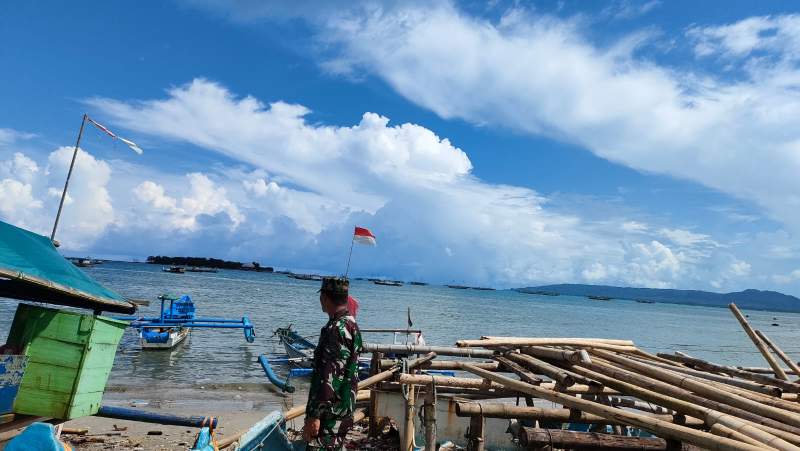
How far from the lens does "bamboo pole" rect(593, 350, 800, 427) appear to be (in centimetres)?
495

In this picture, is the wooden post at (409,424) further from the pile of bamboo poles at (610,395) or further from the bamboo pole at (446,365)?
the bamboo pole at (446,365)

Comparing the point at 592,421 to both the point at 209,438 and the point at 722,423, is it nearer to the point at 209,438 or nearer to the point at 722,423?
the point at 722,423

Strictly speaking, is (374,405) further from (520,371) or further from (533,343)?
(533,343)

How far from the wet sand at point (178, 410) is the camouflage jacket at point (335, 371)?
395 cm

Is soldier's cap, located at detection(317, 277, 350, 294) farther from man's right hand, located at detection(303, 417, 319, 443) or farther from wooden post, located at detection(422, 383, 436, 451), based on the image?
wooden post, located at detection(422, 383, 436, 451)

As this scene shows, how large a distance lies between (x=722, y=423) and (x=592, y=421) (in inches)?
69.9

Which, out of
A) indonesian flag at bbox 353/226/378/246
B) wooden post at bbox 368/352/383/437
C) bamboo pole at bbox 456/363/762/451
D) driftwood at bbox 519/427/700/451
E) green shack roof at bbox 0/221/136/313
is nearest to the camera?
bamboo pole at bbox 456/363/762/451

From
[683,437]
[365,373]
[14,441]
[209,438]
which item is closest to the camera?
[14,441]

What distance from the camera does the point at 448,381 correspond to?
699 cm

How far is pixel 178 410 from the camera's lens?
14.4 metres

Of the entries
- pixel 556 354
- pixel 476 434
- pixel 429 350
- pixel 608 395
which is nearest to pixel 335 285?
pixel 476 434

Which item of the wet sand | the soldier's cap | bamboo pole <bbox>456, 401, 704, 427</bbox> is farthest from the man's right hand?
the wet sand

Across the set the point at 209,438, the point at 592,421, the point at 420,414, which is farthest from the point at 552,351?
the point at 209,438

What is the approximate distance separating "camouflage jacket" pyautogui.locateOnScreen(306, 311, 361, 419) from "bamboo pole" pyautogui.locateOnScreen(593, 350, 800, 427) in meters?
3.72
